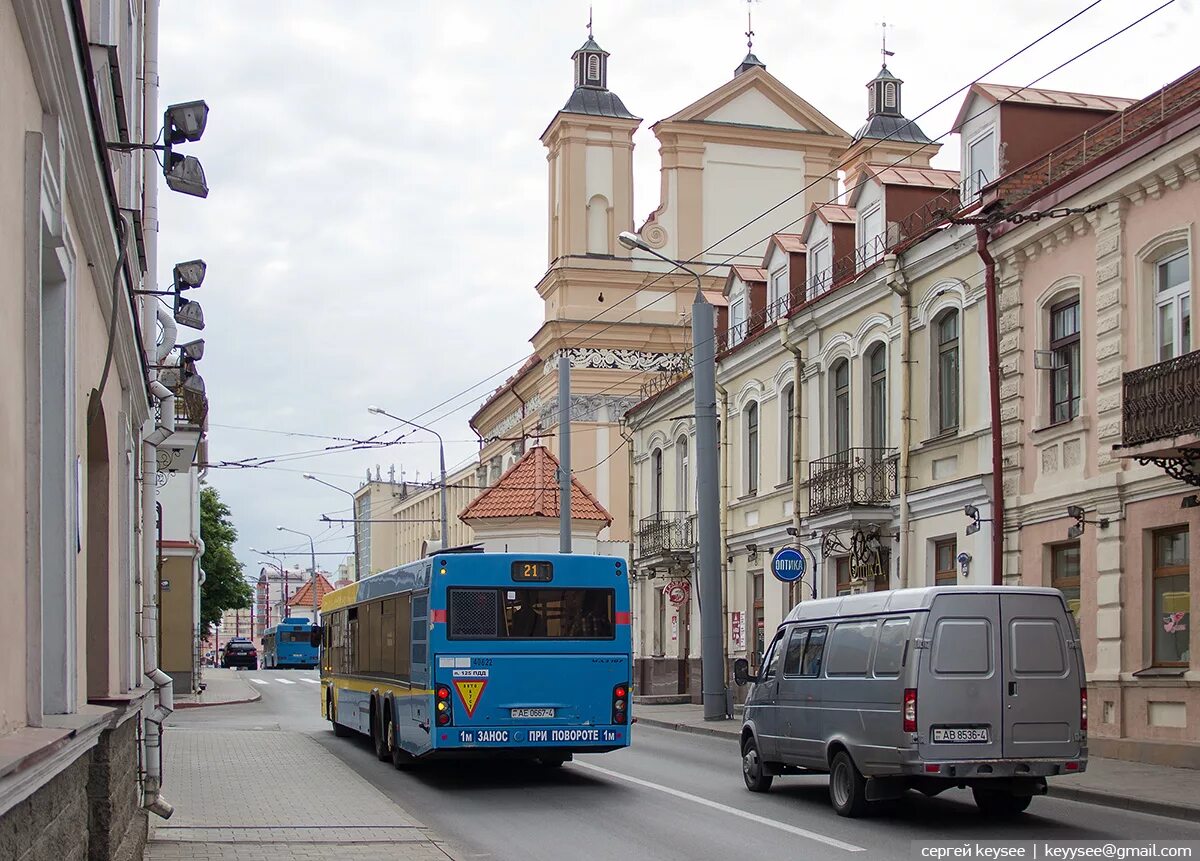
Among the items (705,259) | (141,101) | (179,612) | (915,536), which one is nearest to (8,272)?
(141,101)

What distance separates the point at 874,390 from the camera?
29.4 meters

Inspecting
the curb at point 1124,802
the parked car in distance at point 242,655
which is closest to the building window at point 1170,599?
the curb at point 1124,802

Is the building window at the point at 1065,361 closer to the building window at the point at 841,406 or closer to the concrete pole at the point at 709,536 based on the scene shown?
the building window at the point at 841,406

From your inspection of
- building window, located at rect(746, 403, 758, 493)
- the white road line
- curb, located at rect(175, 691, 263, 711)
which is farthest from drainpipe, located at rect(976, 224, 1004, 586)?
curb, located at rect(175, 691, 263, 711)

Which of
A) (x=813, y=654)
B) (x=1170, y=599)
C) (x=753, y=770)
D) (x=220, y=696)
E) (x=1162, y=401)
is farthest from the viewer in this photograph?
(x=220, y=696)

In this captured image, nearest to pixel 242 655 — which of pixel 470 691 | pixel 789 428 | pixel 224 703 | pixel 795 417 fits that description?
pixel 224 703

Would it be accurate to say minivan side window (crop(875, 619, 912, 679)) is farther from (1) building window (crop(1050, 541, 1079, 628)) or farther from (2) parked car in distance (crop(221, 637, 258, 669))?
(2) parked car in distance (crop(221, 637, 258, 669))

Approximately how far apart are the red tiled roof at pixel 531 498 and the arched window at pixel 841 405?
14.3m

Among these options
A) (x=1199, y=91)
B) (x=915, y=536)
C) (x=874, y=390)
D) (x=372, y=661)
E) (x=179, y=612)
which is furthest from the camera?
(x=179, y=612)

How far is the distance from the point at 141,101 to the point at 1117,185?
12.5m

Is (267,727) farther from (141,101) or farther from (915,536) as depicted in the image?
(141,101)

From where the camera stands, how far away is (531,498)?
4456 centimetres

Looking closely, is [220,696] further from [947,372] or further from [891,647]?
[891,647]

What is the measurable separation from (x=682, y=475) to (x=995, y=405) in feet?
59.3
